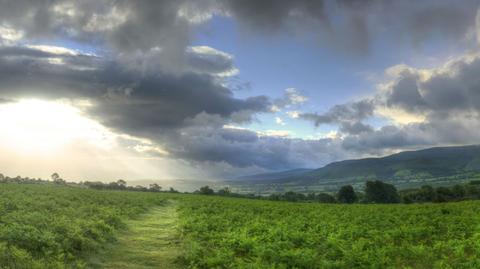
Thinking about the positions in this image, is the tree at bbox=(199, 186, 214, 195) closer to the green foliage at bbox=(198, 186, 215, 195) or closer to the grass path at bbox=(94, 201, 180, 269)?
the green foliage at bbox=(198, 186, 215, 195)

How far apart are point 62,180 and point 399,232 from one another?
159m

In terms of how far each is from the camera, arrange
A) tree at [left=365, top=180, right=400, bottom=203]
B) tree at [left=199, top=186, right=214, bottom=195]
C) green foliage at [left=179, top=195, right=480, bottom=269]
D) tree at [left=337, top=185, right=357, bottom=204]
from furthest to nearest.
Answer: tree at [left=199, top=186, right=214, bottom=195]
tree at [left=337, top=185, right=357, bottom=204]
tree at [left=365, top=180, right=400, bottom=203]
green foliage at [left=179, top=195, right=480, bottom=269]

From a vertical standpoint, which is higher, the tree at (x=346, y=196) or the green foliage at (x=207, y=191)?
the green foliage at (x=207, y=191)

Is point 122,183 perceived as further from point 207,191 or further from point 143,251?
point 143,251

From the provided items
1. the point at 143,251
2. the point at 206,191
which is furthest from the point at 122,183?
the point at 143,251

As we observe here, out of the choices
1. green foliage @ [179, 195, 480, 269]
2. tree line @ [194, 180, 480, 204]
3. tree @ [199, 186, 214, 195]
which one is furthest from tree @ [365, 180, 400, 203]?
green foliage @ [179, 195, 480, 269]

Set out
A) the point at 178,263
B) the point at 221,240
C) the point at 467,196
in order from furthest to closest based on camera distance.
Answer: the point at 467,196 < the point at 221,240 < the point at 178,263

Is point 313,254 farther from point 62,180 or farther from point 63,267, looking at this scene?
point 62,180

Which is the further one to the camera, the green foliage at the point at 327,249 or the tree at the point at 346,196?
the tree at the point at 346,196

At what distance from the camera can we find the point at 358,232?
77.6ft

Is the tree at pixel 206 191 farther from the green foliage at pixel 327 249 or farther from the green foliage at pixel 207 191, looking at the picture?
the green foliage at pixel 327 249

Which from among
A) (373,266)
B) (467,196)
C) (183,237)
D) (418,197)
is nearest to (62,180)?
(418,197)

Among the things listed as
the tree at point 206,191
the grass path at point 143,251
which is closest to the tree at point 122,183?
the tree at point 206,191

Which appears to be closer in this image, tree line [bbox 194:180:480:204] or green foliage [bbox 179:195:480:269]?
green foliage [bbox 179:195:480:269]
